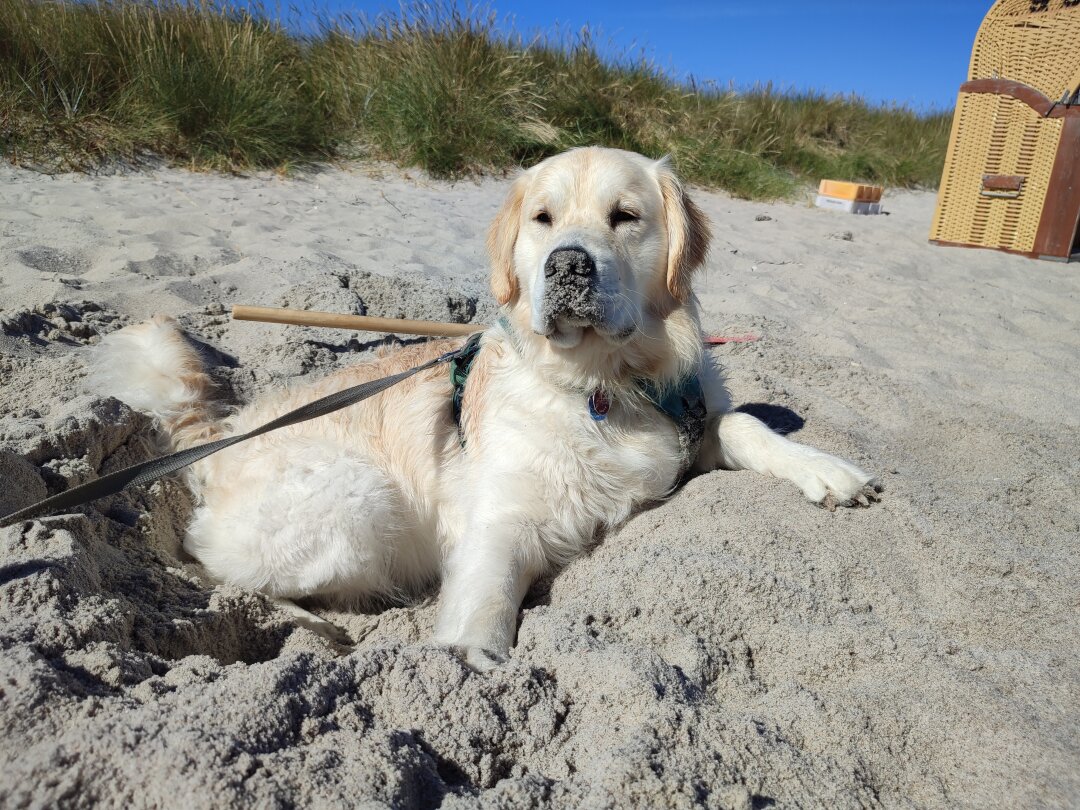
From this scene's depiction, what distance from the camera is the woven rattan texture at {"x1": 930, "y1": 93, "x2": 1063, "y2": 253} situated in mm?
7418

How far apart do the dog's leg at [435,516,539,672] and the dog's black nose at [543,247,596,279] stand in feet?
2.97

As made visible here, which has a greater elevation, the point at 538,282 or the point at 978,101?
the point at 978,101

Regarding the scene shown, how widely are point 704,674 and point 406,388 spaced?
1871 millimetres

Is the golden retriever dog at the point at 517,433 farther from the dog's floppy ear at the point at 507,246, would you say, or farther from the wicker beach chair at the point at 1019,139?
the wicker beach chair at the point at 1019,139

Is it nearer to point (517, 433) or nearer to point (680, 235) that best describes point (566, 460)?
point (517, 433)

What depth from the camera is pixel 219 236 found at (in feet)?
17.6

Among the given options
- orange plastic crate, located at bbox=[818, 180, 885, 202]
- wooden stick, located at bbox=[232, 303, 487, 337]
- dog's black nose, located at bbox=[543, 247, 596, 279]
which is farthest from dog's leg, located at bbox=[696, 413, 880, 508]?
orange plastic crate, located at bbox=[818, 180, 885, 202]

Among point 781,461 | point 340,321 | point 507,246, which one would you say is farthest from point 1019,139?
point 340,321

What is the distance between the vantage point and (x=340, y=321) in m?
3.38

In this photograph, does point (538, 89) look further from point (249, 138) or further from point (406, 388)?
point (406, 388)

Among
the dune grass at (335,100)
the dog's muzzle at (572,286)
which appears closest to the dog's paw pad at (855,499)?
the dog's muzzle at (572,286)

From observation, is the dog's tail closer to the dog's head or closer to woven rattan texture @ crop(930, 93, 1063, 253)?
the dog's head

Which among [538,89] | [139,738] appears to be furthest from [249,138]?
[139,738]

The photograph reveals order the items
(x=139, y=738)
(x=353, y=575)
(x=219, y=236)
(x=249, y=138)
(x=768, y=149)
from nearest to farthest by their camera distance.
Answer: (x=139, y=738) → (x=353, y=575) → (x=219, y=236) → (x=249, y=138) → (x=768, y=149)
